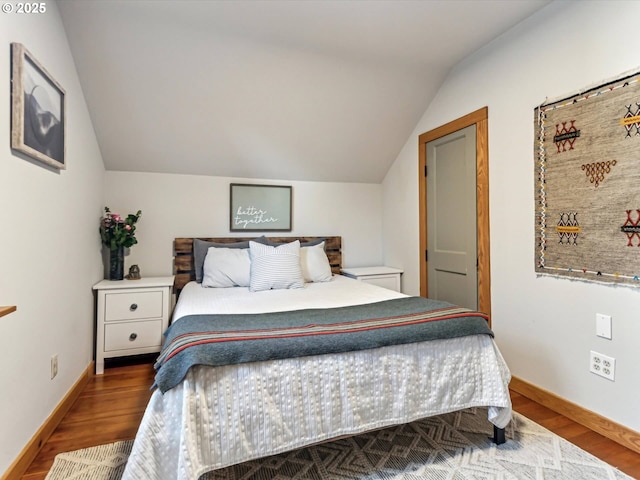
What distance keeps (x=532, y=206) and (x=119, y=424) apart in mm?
2748

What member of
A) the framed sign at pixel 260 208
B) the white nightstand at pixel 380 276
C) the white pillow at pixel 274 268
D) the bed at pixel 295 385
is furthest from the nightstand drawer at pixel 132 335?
the white nightstand at pixel 380 276

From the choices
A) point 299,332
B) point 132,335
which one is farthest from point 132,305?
point 299,332

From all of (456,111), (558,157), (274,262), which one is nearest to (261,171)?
(274,262)

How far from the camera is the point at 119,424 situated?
1935 millimetres

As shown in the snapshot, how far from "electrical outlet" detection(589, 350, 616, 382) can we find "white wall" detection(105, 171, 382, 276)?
2.33m

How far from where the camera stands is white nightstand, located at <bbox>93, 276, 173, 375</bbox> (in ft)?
8.56

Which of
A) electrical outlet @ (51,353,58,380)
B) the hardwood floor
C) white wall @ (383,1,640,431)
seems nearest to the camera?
the hardwood floor

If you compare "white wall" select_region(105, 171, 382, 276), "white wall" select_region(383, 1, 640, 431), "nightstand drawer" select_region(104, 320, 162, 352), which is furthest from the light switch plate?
"nightstand drawer" select_region(104, 320, 162, 352)

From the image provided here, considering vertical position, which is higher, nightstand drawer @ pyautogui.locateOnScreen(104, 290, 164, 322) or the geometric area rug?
nightstand drawer @ pyautogui.locateOnScreen(104, 290, 164, 322)

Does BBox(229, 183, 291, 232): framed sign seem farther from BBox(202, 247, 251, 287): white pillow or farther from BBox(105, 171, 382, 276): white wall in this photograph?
BBox(202, 247, 251, 287): white pillow

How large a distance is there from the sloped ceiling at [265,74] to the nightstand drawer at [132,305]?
1.16 meters

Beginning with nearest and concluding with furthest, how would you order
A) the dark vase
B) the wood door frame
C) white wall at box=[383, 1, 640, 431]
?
white wall at box=[383, 1, 640, 431], the wood door frame, the dark vase

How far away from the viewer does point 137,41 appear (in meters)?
2.23

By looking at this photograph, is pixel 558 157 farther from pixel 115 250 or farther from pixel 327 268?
pixel 115 250
